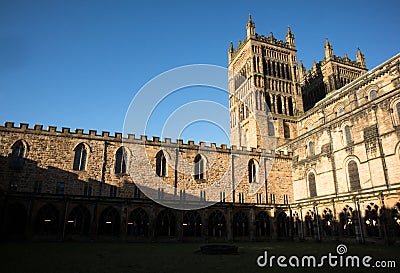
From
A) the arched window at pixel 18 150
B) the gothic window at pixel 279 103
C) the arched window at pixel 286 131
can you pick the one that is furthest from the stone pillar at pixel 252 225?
the gothic window at pixel 279 103

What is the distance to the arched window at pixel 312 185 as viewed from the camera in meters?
33.6

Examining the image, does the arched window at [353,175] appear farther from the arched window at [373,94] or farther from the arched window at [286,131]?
the arched window at [286,131]

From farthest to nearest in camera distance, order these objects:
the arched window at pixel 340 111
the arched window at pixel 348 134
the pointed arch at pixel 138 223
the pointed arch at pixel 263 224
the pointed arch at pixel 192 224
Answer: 1. the arched window at pixel 340 111
2. the pointed arch at pixel 263 224
3. the arched window at pixel 348 134
4. the pointed arch at pixel 192 224
5. the pointed arch at pixel 138 223

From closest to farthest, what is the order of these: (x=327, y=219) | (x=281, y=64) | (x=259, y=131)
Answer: (x=327, y=219) → (x=259, y=131) → (x=281, y=64)

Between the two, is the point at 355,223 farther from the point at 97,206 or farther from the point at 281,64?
the point at 281,64

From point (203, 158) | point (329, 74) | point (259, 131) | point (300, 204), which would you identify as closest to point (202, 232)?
point (203, 158)

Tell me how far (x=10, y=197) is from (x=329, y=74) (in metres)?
59.0

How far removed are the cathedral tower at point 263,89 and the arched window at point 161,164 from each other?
776 inches

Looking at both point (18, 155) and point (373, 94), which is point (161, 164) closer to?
point (18, 155)

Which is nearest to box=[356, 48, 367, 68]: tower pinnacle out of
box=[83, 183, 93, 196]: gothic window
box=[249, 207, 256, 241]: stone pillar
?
box=[249, 207, 256, 241]: stone pillar

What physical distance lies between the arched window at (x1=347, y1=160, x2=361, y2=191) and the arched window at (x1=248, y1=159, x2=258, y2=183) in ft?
35.6

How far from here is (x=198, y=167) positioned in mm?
33875

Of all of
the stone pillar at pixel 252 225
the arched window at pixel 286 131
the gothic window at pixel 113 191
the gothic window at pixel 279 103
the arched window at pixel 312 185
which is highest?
the gothic window at pixel 279 103

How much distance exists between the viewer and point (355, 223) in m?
25.0
